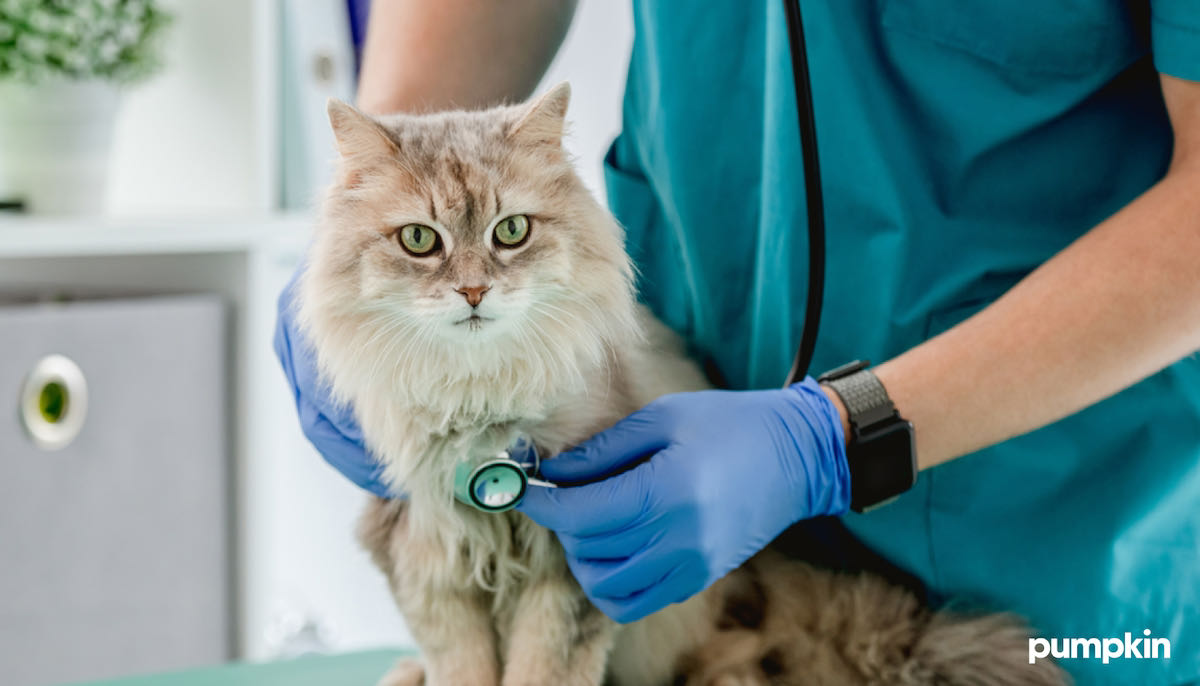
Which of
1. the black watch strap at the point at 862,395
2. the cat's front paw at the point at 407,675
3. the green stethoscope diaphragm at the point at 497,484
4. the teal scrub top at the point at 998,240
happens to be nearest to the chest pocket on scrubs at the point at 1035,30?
the teal scrub top at the point at 998,240

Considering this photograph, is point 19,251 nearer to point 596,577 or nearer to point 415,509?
point 415,509

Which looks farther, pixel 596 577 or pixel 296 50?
pixel 296 50

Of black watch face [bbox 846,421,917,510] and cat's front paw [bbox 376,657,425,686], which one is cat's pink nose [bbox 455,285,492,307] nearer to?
black watch face [bbox 846,421,917,510]

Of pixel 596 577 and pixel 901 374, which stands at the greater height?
pixel 901 374

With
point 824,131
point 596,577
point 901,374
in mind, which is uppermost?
point 824,131

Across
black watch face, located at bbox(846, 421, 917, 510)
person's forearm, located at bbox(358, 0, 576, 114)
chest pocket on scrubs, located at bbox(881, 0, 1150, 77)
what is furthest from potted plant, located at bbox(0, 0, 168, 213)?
black watch face, located at bbox(846, 421, 917, 510)

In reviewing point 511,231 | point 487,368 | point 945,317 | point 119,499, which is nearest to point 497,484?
point 487,368

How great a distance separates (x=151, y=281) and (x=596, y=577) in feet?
4.85

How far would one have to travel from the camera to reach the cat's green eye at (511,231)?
88 cm

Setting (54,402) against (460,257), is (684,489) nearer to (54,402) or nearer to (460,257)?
(460,257)

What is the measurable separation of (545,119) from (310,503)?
151 centimetres

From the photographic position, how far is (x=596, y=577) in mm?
919

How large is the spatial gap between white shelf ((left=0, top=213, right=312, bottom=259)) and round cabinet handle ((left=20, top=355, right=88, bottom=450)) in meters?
0.21

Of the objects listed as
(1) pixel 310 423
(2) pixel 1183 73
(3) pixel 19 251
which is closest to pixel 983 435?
(2) pixel 1183 73
